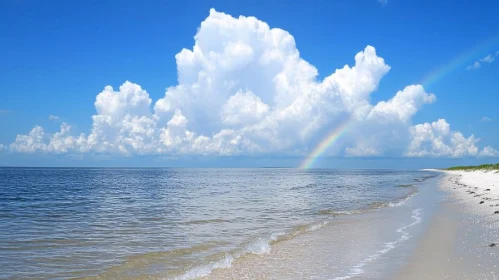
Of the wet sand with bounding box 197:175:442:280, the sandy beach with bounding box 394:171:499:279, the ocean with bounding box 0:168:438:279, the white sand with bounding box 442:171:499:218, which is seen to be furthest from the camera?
the white sand with bounding box 442:171:499:218

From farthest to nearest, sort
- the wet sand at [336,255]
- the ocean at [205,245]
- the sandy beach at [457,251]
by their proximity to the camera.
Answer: the ocean at [205,245] < the wet sand at [336,255] < the sandy beach at [457,251]

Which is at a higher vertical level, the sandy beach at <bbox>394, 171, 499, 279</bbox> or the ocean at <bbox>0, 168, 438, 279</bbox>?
the sandy beach at <bbox>394, 171, 499, 279</bbox>

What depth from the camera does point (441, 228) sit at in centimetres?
2047

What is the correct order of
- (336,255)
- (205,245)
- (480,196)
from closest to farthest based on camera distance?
(336,255) < (205,245) < (480,196)

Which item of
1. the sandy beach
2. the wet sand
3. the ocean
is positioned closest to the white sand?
the sandy beach

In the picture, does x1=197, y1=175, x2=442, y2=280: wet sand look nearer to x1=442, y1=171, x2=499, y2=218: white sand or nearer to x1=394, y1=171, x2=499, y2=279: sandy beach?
x1=394, y1=171, x2=499, y2=279: sandy beach

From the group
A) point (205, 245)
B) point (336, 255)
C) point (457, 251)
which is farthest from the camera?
point (205, 245)

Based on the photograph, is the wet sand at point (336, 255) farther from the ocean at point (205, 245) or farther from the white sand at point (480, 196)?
the white sand at point (480, 196)

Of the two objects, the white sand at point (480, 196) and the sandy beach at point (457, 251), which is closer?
the sandy beach at point (457, 251)

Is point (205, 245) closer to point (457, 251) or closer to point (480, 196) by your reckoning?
point (457, 251)

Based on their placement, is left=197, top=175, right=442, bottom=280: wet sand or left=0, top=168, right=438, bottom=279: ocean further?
left=0, top=168, right=438, bottom=279: ocean

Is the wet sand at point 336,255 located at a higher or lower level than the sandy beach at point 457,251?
lower

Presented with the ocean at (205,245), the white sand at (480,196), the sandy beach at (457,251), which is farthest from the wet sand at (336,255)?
the white sand at (480,196)

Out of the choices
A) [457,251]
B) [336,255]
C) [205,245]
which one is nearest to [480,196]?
[457,251]
